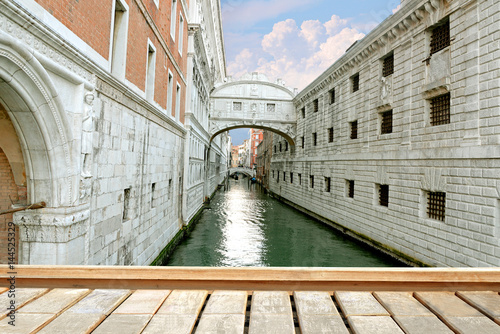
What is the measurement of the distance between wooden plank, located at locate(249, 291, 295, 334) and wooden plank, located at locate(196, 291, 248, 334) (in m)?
0.08

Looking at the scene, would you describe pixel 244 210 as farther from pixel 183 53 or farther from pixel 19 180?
pixel 19 180

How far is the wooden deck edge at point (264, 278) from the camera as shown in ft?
6.82

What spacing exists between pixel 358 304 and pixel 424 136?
912 cm

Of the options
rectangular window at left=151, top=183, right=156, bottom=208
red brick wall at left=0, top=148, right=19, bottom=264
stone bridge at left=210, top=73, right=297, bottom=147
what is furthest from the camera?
stone bridge at left=210, top=73, right=297, bottom=147

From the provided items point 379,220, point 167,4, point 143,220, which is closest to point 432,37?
point 379,220

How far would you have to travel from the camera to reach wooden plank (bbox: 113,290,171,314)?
6.04 feet

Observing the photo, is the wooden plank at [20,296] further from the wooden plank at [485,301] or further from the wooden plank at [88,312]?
the wooden plank at [485,301]

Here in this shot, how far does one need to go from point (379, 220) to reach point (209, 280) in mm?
11027

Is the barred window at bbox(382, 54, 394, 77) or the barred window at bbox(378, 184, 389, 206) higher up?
the barred window at bbox(382, 54, 394, 77)

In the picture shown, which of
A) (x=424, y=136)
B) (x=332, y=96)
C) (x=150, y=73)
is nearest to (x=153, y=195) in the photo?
(x=150, y=73)

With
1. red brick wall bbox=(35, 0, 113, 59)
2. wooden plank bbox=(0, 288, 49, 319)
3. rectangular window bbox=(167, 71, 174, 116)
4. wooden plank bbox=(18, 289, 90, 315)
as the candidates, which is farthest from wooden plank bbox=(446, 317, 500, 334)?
rectangular window bbox=(167, 71, 174, 116)

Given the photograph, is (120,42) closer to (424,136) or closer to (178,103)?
(178,103)

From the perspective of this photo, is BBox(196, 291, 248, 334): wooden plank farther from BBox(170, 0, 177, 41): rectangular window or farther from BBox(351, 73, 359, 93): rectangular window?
BBox(351, 73, 359, 93): rectangular window

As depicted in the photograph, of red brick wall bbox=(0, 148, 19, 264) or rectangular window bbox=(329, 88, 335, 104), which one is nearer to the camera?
red brick wall bbox=(0, 148, 19, 264)
